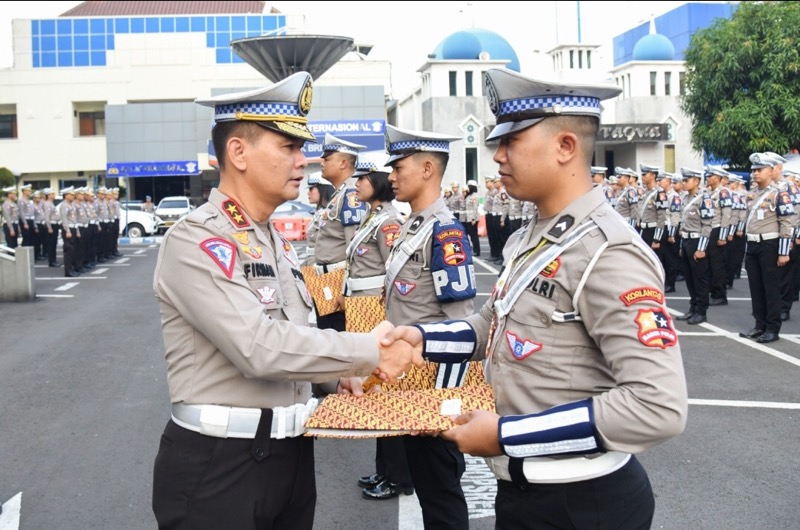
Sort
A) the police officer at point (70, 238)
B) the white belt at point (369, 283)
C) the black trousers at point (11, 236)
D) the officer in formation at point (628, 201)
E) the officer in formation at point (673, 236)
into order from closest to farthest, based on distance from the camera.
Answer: the white belt at point (369, 283)
the officer in formation at point (673, 236)
the officer in formation at point (628, 201)
the police officer at point (70, 238)
the black trousers at point (11, 236)

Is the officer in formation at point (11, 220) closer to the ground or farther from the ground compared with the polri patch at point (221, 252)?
farther from the ground

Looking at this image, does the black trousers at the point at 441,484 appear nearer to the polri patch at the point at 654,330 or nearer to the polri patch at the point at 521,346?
the polri patch at the point at 521,346

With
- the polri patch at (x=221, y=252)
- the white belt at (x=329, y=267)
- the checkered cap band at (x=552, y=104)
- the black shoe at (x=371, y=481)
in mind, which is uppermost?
the checkered cap band at (x=552, y=104)

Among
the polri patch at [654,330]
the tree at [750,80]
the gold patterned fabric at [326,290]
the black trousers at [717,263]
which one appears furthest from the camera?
the tree at [750,80]

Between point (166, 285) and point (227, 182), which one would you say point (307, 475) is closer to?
point (166, 285)

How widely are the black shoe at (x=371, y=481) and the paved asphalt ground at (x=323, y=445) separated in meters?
0.09

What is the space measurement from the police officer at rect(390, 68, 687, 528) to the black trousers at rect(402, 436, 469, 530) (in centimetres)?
146

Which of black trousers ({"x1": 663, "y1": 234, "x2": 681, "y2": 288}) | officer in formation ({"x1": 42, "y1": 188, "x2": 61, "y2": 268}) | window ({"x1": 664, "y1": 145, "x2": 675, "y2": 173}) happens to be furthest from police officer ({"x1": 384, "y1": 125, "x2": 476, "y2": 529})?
window ({"x1": 664, "y1": 145, "x2": 675, "y2": 173})

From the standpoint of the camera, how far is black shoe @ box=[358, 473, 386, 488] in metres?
5.31

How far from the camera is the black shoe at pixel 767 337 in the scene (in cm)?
1030

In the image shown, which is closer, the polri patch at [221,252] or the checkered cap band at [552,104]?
the checkered cap band at [552,104]

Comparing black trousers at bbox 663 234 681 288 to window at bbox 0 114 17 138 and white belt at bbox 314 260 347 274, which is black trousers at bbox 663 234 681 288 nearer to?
white belt at bbox 314 260 347 274

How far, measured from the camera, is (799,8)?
2580 cm

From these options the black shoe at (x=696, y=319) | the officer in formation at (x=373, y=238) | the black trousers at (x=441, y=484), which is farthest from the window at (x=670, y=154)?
the black trousers at (x=441, y=484)
